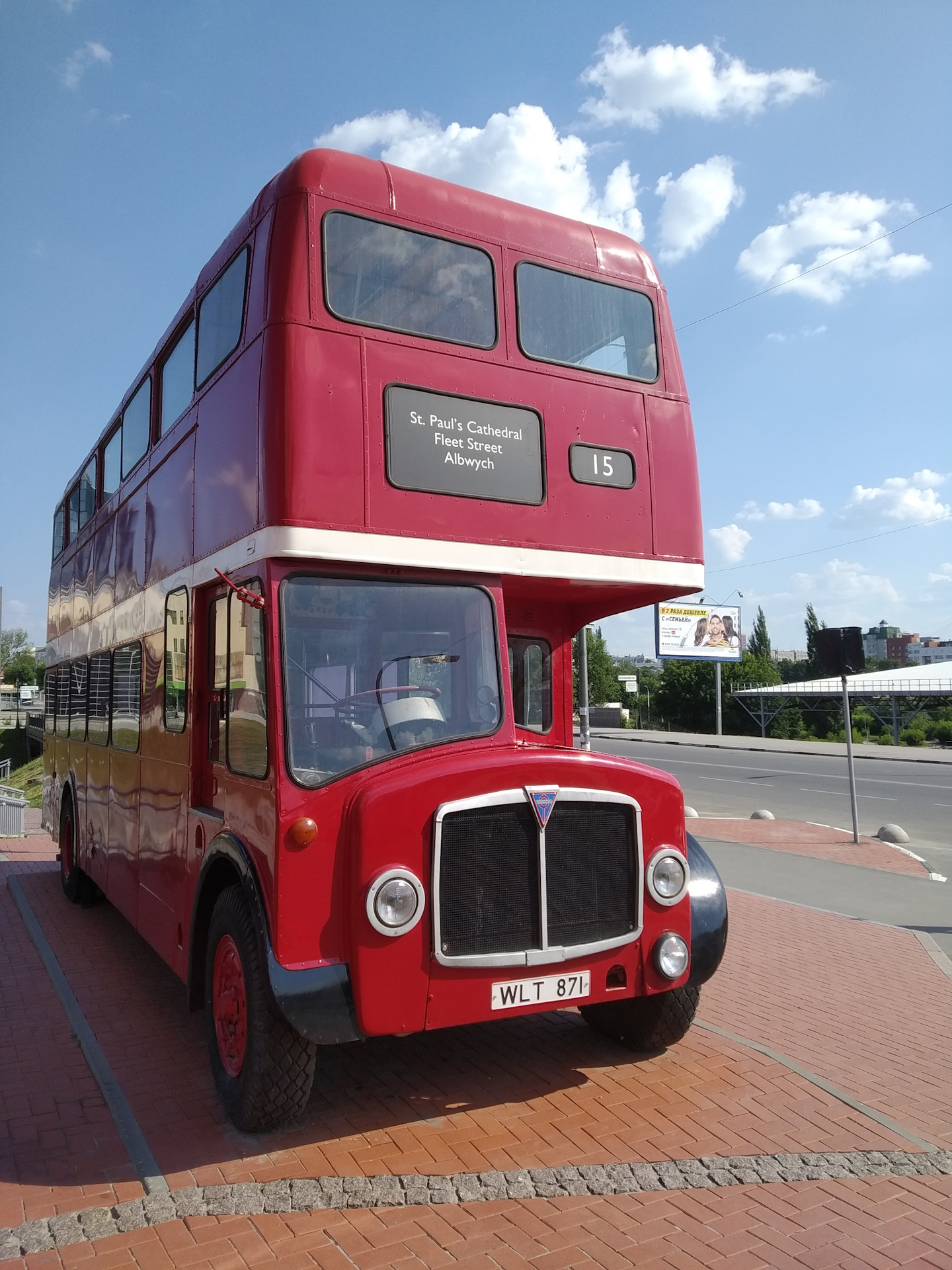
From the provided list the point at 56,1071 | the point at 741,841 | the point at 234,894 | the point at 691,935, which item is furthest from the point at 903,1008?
the point at 741,841

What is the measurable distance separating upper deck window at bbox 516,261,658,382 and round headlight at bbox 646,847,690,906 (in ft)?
8.68

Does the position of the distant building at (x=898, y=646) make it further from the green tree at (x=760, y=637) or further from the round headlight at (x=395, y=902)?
the round headlight at (x=395, y=902)

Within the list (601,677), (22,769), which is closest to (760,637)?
(601,677)

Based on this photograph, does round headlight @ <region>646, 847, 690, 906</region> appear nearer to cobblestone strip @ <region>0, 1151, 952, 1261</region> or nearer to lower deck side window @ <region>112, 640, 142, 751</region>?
cobblestone strip @ <region>0, 1151, 952, 1261</region>

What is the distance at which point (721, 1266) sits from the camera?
3375 millimetres

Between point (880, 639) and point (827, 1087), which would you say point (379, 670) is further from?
point (880, 639)

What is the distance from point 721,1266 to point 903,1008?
3.52 m

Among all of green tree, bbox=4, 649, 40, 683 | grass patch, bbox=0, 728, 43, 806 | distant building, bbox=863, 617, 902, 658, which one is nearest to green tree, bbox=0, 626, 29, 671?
green tree, bbox=4, 649, 40, 683

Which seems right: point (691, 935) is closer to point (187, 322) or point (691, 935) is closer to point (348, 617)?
point (348, 617)

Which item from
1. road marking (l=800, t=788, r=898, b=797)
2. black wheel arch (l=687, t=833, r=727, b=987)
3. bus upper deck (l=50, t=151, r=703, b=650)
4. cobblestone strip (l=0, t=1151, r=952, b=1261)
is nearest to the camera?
cobblestone strip (l=0, t=1151, r=952, b=1261)

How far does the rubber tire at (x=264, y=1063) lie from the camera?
13.8 ft

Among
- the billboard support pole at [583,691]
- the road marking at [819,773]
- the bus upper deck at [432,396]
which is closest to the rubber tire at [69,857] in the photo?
the bus upper deck at [432,396]

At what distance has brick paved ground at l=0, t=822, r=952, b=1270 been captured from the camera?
3.53m

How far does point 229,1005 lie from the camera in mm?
4688
